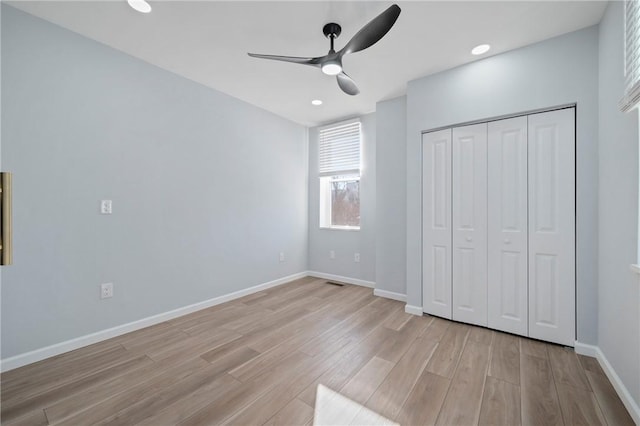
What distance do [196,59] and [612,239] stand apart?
3779 mm

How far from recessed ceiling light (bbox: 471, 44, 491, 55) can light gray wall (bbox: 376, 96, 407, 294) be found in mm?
1050

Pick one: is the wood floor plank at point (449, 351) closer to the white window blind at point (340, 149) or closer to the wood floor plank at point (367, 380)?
the wood floor plank at point (367, 380)

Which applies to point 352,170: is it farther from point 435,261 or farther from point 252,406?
point 252,406

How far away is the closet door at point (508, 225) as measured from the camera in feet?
7.86

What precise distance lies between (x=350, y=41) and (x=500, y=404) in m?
2.52

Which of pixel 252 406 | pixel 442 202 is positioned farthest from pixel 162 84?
pixel 442 202

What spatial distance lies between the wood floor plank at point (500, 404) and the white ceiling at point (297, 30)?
2671 millimetres

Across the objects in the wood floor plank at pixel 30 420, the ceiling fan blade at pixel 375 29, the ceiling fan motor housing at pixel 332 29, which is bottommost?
the wood floor plank at pixel 30 420

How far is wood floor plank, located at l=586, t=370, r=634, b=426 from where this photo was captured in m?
1.46

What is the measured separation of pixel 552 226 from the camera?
7.47 ft

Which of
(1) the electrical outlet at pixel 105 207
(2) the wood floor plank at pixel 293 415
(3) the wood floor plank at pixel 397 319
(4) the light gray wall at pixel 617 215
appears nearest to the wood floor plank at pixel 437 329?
(3) the wood floor plank at pixel 397 319

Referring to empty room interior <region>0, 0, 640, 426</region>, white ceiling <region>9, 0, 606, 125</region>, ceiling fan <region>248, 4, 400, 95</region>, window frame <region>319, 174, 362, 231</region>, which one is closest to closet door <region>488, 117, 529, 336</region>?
empty room interior <region>0, 0, 640, 426</region>

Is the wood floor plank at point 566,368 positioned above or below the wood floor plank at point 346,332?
above

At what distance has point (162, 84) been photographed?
2764 millimetres
